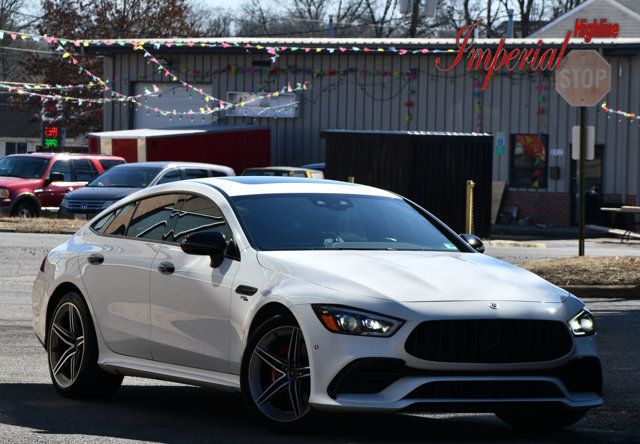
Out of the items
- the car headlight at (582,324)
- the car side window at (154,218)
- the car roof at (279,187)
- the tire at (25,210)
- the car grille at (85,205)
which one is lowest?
the tire at (25,210)

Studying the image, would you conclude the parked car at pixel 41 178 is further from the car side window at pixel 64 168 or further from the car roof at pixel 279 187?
the car roof at pixel 279 187

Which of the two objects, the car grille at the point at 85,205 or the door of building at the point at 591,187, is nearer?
the car grille at the point at 85,205

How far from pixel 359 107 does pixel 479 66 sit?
4.22 meters

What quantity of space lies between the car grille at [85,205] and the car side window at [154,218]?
1954 cm

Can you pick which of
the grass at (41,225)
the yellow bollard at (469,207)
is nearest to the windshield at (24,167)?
the grass at (41,225)

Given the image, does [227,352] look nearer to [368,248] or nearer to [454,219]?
[368,248]

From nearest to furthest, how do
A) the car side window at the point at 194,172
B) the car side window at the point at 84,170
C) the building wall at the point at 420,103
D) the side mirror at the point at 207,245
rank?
the side mirror at the point at 207,245
the car side window at the point at 194,172
the car side window at the point at 84,170
the building wall at the point at 420,103

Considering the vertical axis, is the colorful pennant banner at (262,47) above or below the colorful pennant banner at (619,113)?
above

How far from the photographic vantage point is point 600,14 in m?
66.4

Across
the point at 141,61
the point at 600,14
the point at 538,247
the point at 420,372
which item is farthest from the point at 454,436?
the point at 600,14

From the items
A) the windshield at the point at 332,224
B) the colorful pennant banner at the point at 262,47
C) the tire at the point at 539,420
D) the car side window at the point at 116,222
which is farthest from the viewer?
the colorful pennant banner at the point at 262,47

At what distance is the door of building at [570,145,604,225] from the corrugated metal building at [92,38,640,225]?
5 cm

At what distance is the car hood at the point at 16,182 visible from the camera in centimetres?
3191

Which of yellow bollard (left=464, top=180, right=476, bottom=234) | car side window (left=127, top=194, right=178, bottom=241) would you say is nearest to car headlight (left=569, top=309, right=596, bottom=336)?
car side window (left=127, top=194, right=178, bottom=241)
